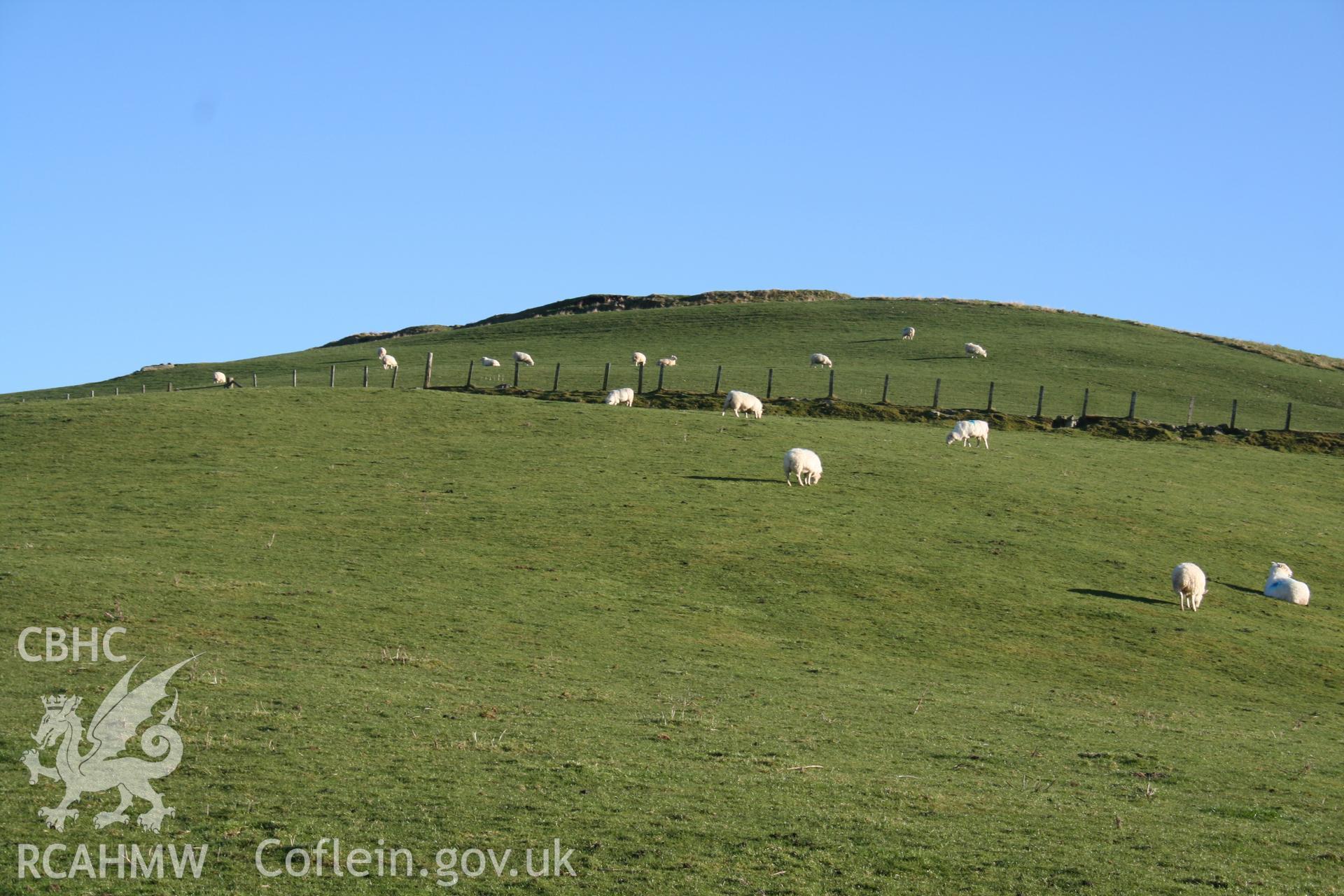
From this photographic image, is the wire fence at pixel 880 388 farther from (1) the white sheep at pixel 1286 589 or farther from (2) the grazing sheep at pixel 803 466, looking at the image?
(1) the white sheep at pixel 1286 589

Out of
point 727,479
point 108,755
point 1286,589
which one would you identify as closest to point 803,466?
point 727,479

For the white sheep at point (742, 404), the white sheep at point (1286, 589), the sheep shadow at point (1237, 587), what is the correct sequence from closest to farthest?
the white sheep at point (1286, 589)
the sheep shadow at point (1237, 587)
the white sheep at point (742, 404)

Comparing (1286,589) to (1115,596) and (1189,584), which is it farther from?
(1115,596)

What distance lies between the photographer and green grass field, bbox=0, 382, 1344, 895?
39.6ft

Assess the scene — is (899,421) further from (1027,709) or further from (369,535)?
(1027,709)

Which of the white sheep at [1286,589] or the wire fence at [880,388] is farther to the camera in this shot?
the wire fence at [880,388]

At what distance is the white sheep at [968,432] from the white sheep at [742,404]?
292 inches

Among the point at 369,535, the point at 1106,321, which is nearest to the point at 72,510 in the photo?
the point at 369,535

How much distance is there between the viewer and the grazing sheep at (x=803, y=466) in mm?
35812

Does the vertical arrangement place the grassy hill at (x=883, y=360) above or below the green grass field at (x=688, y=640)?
above

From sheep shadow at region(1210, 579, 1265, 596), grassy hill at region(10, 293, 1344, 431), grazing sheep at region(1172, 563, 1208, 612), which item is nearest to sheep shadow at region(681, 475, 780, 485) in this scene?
grazing sheep at region(1172, 563, 1208, 612)

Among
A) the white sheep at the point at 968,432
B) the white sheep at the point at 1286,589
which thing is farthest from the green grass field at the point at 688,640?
the white sheep at the point at 968,432

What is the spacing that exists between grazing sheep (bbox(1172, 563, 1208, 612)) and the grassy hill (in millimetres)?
26026

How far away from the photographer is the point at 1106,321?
91.4 m
